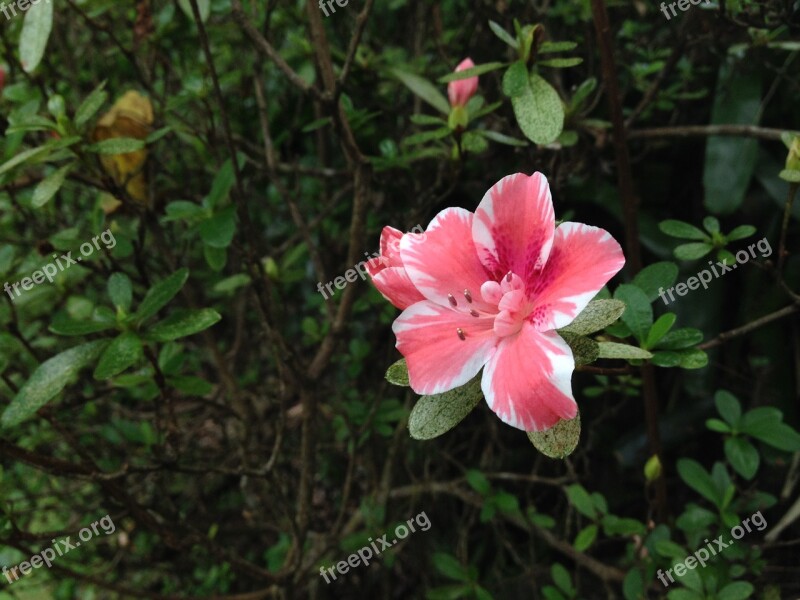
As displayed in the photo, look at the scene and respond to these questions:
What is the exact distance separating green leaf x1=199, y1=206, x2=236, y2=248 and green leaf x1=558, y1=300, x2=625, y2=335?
A: 557 mm

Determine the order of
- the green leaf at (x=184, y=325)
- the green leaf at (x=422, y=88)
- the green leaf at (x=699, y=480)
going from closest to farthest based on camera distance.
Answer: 1. the green leaf at (x=184, y=325)
2. the green leaf at (x=699, y=480)
3. the green leaf at (x=422, y=88)

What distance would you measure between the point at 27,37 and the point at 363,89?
0.65 m

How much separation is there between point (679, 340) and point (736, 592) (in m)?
0.40

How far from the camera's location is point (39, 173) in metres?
1.44

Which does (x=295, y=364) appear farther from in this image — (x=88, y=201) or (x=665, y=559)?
(x=88, y=201)

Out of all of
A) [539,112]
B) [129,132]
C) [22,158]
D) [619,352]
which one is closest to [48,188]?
[22,158]

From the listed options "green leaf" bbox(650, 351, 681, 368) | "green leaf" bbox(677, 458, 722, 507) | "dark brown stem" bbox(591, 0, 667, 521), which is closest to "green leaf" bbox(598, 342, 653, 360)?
"green leaf" bbox(650, 351, 681, 368)

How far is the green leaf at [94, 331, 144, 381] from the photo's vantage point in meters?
0.79

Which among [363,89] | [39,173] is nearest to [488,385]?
[363,89]

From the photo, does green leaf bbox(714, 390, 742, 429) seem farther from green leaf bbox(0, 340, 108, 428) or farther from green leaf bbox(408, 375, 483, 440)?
green leaf bbox(0, 340, 108, 428)

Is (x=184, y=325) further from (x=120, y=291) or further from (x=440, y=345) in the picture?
(x=440, y=345)

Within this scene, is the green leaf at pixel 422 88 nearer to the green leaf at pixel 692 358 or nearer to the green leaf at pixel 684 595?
the green leaf at pixel 692 358

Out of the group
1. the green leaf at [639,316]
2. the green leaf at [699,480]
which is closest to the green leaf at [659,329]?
the green leaf at [639,316]

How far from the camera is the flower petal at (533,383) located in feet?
1.74
